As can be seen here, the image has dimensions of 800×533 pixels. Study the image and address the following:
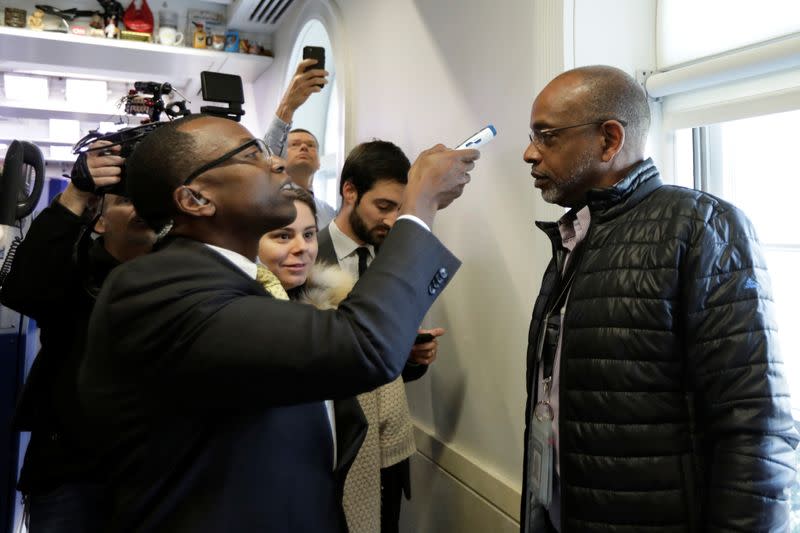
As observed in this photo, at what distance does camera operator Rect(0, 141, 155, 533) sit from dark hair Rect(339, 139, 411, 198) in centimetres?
72

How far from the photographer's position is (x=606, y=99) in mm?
1146

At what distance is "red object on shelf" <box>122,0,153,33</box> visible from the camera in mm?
3994

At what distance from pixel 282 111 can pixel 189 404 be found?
1.44m

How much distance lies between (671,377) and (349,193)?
124 cm

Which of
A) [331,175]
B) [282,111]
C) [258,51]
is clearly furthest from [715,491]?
[258,51]

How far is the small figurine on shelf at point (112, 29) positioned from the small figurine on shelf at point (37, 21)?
0.36m

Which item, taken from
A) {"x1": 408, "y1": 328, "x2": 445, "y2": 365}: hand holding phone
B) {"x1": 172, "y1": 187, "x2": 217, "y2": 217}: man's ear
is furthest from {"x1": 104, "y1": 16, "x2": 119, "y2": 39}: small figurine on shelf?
{"x1": 172, "y1": 187, "x2": 217, "y2": 217}: man's ear

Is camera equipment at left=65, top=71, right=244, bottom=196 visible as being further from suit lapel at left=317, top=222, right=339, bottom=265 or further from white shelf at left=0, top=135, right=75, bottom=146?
white shelf at left=0, top=135, right=75, bottom=146

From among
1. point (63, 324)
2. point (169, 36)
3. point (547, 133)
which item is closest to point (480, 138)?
point (547, 133)

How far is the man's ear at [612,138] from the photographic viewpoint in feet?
3.74

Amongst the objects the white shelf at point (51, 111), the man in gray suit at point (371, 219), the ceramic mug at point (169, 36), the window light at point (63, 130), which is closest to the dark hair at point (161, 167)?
the man in gray suit at point (371, 219)

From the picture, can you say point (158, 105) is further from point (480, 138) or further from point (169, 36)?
point (169, 36)

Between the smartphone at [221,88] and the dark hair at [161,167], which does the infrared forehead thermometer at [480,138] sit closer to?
the dark hair at [161,167]

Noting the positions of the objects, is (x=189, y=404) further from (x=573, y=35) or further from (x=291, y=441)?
(x=573, y=35)
